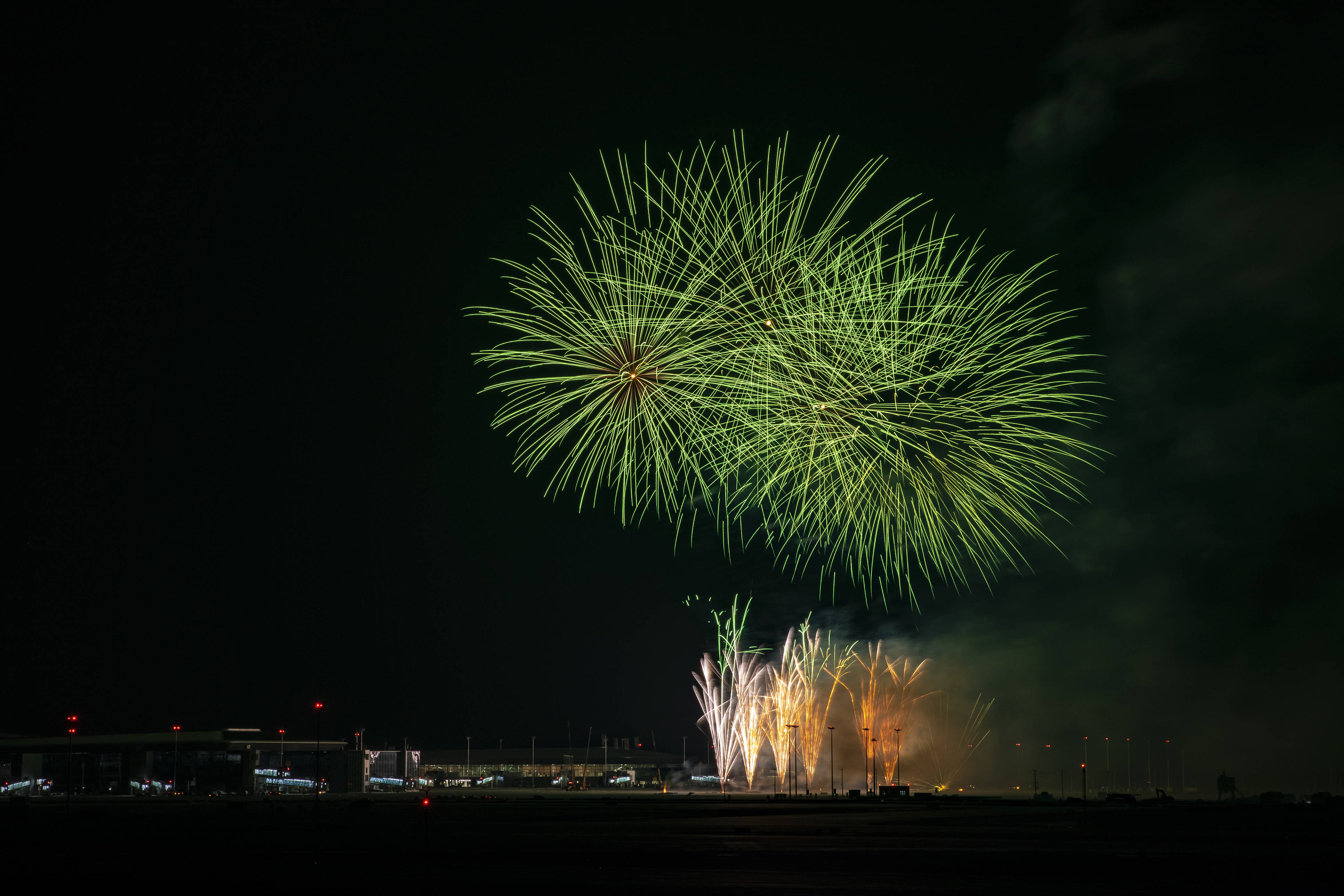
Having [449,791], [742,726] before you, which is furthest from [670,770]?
[742,726]

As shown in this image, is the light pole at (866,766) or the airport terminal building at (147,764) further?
the airport terminal building at (147,764)

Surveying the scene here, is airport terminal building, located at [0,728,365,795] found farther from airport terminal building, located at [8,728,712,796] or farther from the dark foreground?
the dark foreground

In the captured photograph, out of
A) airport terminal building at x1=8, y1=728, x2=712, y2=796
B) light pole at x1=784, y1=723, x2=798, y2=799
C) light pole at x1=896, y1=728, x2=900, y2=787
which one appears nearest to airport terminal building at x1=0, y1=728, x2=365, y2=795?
airport terminal building at x1=8, y1=728, x2=712, y2=796

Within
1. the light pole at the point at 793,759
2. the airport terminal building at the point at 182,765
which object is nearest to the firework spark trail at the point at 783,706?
the light pole at the point at 793,759

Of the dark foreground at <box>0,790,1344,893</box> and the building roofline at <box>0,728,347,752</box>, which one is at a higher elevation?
the dark foreground at <box>0,790,1344,893</box>

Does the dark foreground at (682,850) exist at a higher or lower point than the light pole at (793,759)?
higher

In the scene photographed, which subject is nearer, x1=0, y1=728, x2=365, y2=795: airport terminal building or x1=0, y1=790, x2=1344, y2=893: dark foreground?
x1=0, y1=790, x2=1344, y2=893: dark foreground

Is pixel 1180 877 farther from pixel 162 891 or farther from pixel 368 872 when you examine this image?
pixel 162 891

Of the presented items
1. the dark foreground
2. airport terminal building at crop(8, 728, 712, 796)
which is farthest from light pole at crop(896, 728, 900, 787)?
the dark foreground

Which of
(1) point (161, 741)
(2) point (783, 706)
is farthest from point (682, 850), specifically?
(1) point (161, 741)

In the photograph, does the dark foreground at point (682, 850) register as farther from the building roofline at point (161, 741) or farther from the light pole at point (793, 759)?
the building roofline at point (161, 741)
